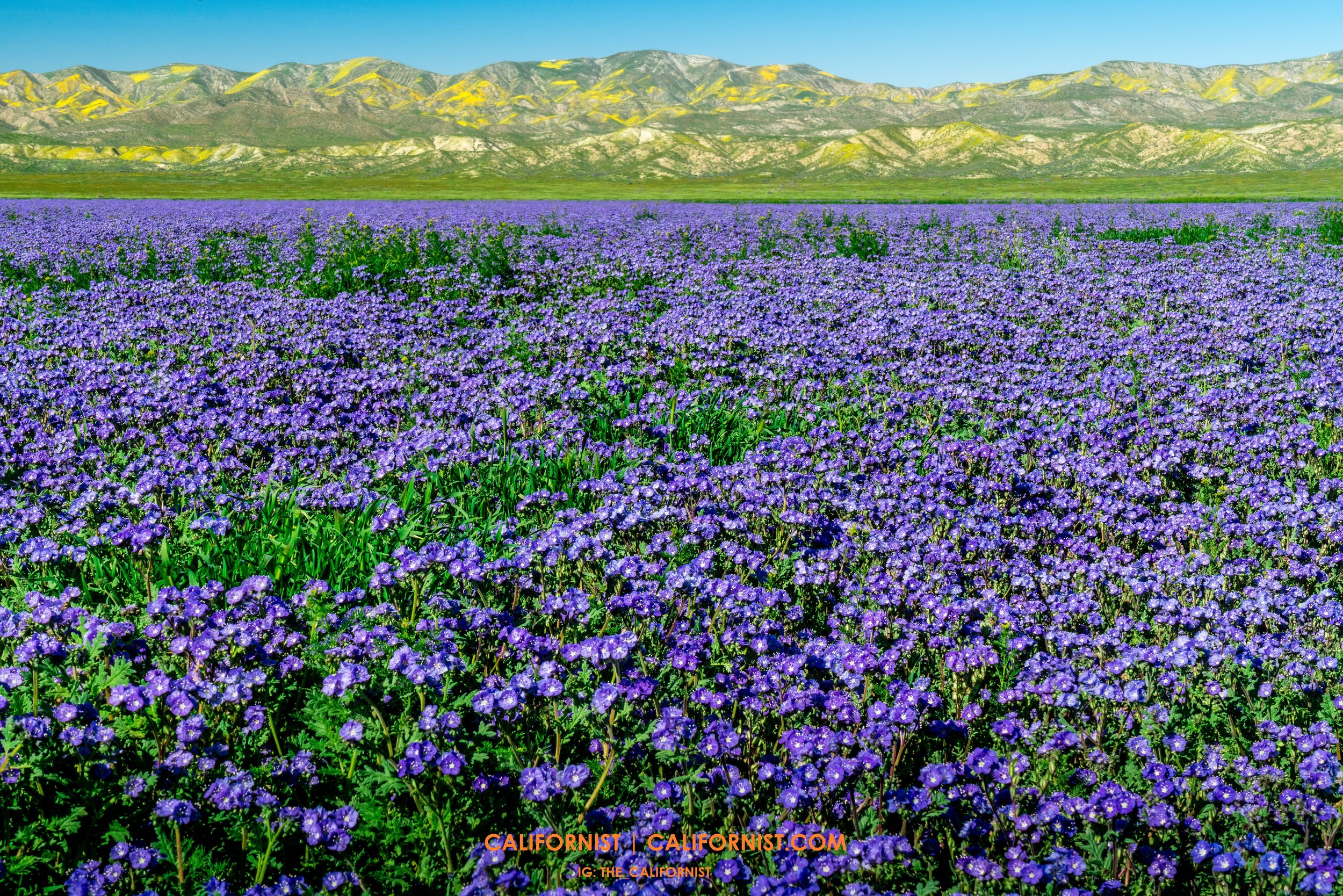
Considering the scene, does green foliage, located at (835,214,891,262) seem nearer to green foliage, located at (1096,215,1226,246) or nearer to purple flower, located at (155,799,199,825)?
green foliage, located at (1096,215,1226,246)

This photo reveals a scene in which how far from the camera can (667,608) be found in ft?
15.1

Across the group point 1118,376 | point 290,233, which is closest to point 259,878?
point 1118,376

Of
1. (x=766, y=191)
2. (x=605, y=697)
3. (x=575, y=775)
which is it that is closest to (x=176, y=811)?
(x=575, y=775)

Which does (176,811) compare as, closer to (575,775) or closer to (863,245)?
(575,775)

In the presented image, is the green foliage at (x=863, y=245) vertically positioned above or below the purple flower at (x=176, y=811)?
above

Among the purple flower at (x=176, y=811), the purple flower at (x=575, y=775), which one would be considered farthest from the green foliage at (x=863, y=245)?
the purple flower at (x=176, y=811)

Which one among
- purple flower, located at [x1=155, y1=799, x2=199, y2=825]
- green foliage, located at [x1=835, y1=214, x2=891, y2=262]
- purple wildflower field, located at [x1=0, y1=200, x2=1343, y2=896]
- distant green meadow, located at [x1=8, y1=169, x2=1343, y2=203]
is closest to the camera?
purple flower, located at [x1=155, y1=799, x2=199, y2=825]

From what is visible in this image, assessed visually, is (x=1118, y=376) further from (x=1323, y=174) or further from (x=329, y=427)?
(x=1323, y=174)

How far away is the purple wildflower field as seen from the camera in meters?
3.09

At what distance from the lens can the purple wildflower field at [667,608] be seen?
3086 mm

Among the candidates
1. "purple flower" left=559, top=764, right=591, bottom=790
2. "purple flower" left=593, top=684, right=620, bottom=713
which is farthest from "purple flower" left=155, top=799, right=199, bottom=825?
"purple flower" left=593, top=684, right=620, bottom=713

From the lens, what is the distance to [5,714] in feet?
10.9

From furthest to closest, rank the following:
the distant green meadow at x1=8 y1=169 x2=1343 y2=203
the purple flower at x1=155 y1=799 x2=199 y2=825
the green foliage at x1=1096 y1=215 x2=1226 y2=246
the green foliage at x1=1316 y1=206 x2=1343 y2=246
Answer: the distant green meadow at x1=8 y1=169 x2=1343 y2=203 < the green foliage at x1=1096 y1=215 x2=1226 y2=246 < the green foliage at x1=1316 y1=206 x2=1343 y2=246 < the purple flower at x1=155 y1=799 x2=199 y2=825

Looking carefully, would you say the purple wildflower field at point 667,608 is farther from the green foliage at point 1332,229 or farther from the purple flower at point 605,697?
the green foliage at point 1332,229
